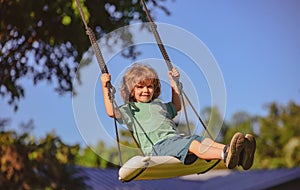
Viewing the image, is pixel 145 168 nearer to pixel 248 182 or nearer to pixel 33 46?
pixel 33 46

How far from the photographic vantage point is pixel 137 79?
2.27m

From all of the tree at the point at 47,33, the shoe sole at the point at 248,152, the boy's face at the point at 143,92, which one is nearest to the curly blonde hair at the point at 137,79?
the boy's face at the point at 143,92

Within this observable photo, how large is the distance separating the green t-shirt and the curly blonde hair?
0.11ft

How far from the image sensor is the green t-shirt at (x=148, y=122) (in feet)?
7.48

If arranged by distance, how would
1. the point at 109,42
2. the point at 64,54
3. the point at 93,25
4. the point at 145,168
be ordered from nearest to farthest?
1. the point at 145,168
2. the point at 109,42
3. the point at 93,25
4. the point at 64,54

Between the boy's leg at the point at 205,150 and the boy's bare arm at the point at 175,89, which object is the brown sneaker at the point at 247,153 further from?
the boy's bare arm at the point at 175,89

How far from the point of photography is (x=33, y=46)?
6.91 metres

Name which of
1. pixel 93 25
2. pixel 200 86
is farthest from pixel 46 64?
pixel 200 86

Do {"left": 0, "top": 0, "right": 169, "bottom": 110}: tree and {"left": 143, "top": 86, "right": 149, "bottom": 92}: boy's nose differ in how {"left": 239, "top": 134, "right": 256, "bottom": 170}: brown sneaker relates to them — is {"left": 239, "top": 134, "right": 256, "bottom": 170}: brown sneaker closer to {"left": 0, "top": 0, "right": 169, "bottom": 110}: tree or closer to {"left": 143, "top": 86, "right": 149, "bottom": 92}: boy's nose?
{"left": 143, "top": 86, "right": 149, "bottom": 92}: boy's nose

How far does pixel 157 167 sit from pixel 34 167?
6077 millimetres

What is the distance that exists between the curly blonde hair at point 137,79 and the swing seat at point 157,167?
24cm

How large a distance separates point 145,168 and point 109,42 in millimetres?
578

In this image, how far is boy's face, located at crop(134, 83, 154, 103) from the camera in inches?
90.4

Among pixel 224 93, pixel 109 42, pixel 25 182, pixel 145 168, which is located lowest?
pixel 145 168
